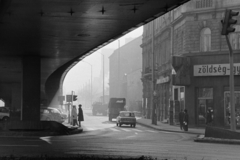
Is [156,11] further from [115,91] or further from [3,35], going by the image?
[115,91]

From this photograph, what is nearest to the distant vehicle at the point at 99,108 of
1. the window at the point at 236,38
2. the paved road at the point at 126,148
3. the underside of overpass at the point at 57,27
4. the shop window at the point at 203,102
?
the shop window at the point at 203,102

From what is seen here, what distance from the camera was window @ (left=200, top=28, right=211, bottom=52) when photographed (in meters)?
40.8

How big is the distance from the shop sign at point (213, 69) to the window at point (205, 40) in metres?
1.51

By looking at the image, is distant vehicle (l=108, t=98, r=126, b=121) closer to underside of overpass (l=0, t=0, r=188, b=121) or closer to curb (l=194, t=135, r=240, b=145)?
underside of overpass (l=0, t=0, r=188, b=121)

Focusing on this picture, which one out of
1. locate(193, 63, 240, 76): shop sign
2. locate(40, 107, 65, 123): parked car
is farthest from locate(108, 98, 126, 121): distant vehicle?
locate(193, 63, 240, 76): shop sign

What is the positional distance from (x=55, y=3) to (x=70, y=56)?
19.3 metres

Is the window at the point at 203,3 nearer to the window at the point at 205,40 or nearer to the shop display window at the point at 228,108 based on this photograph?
the window at the point at 205,40

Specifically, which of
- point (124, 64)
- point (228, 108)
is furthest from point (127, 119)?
point (124, 64)

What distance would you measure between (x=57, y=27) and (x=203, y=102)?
2120 cm

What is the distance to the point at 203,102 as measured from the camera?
4134 cm

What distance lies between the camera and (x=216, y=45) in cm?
3997

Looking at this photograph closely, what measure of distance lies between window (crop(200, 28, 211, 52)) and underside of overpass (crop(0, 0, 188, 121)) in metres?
11.2

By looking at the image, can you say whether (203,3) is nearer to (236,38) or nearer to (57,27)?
(236,38)

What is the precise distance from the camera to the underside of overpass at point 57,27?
59.2ft
